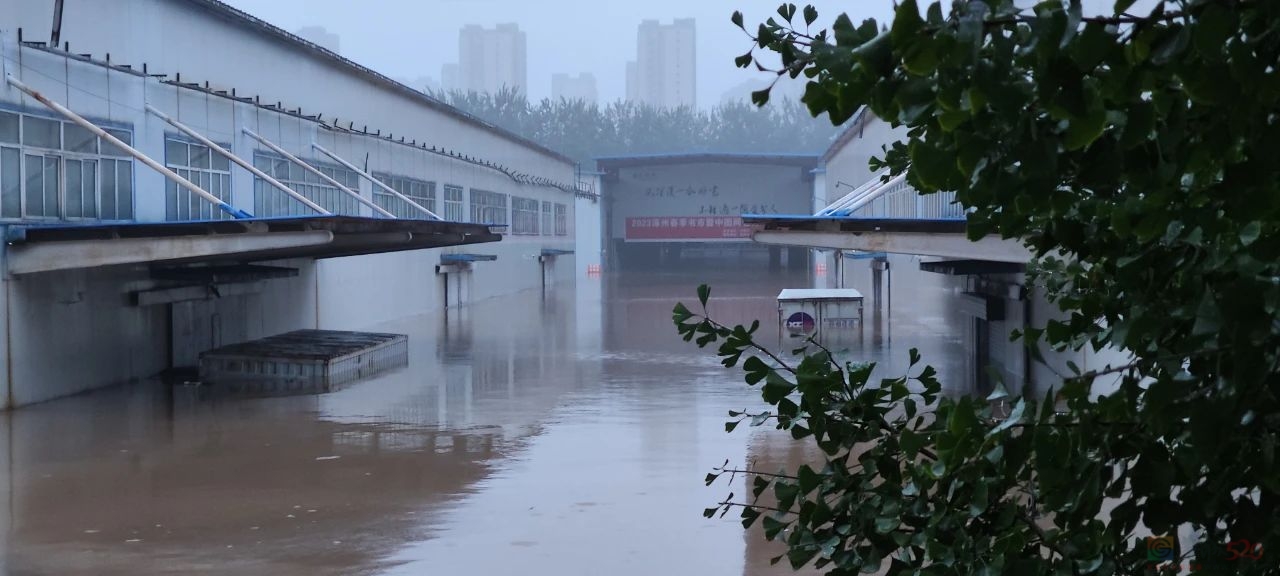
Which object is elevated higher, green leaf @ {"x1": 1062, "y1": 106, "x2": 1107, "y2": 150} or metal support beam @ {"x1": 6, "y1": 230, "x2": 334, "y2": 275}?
metal support beam @ {"x1": 6, "y1": 230, "x2": 334, "y2": 275}

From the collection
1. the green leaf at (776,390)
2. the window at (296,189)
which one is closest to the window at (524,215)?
the window at (296,189)

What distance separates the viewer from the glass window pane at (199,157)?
21.6 metres

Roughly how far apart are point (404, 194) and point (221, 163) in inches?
406

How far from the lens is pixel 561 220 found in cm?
5875

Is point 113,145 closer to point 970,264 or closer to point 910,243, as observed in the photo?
point 910,243

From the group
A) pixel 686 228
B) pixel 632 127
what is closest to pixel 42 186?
pixel 686 228

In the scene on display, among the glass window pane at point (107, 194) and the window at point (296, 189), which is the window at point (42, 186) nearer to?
the glass window pane at point (107, 194)

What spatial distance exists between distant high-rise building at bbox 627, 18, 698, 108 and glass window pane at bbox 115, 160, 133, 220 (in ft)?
512

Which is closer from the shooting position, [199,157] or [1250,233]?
[1250,233]

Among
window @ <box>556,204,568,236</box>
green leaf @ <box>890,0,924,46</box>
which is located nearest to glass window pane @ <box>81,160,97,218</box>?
green leaf @ <box>890,0,924,46</box>

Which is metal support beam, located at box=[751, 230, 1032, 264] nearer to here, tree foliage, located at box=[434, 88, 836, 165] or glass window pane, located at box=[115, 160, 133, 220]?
glass window pane, located at box=[115, 160, 133, 220]

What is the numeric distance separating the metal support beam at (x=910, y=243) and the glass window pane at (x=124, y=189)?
9070 millimetres

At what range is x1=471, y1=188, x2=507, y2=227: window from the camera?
136ft

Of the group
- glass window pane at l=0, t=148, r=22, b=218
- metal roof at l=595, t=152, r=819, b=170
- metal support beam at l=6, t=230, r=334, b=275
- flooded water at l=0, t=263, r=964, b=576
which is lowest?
flooded water at l=0, t=263, r=964, b=576
